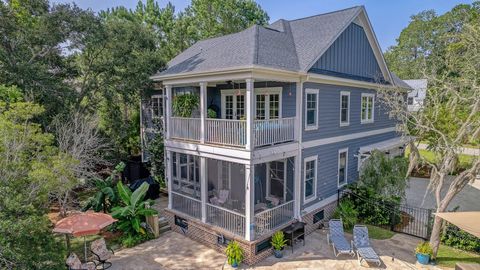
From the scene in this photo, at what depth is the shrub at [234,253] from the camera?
9.35 meters

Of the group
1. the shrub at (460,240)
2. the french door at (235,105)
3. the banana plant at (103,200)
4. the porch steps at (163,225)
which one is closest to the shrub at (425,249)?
the shrub at (460,240)

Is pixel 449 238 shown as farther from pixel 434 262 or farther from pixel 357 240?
pixel 357 240

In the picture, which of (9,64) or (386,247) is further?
(9,64)

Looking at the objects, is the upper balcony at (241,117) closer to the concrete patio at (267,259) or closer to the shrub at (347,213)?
the concrete patio at (267,259)

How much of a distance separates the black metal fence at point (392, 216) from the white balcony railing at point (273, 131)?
17.1 ft

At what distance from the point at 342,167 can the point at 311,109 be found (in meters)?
4.32

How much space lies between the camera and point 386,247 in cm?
1070

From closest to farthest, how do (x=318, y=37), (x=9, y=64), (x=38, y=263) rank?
(x=38, y=263) < (x=9, y=64) < (x=318, y=37)

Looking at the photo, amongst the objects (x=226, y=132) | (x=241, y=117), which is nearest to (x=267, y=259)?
(x=226, y=132)

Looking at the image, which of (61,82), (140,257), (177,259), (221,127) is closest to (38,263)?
(140,257)

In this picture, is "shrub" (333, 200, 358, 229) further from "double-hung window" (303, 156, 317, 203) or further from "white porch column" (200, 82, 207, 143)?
"white porch column" (200, 82, 207, 143)

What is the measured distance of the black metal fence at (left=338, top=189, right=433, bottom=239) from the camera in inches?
482

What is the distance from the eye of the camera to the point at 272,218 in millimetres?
10602

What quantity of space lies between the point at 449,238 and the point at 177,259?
10011 millimetres
